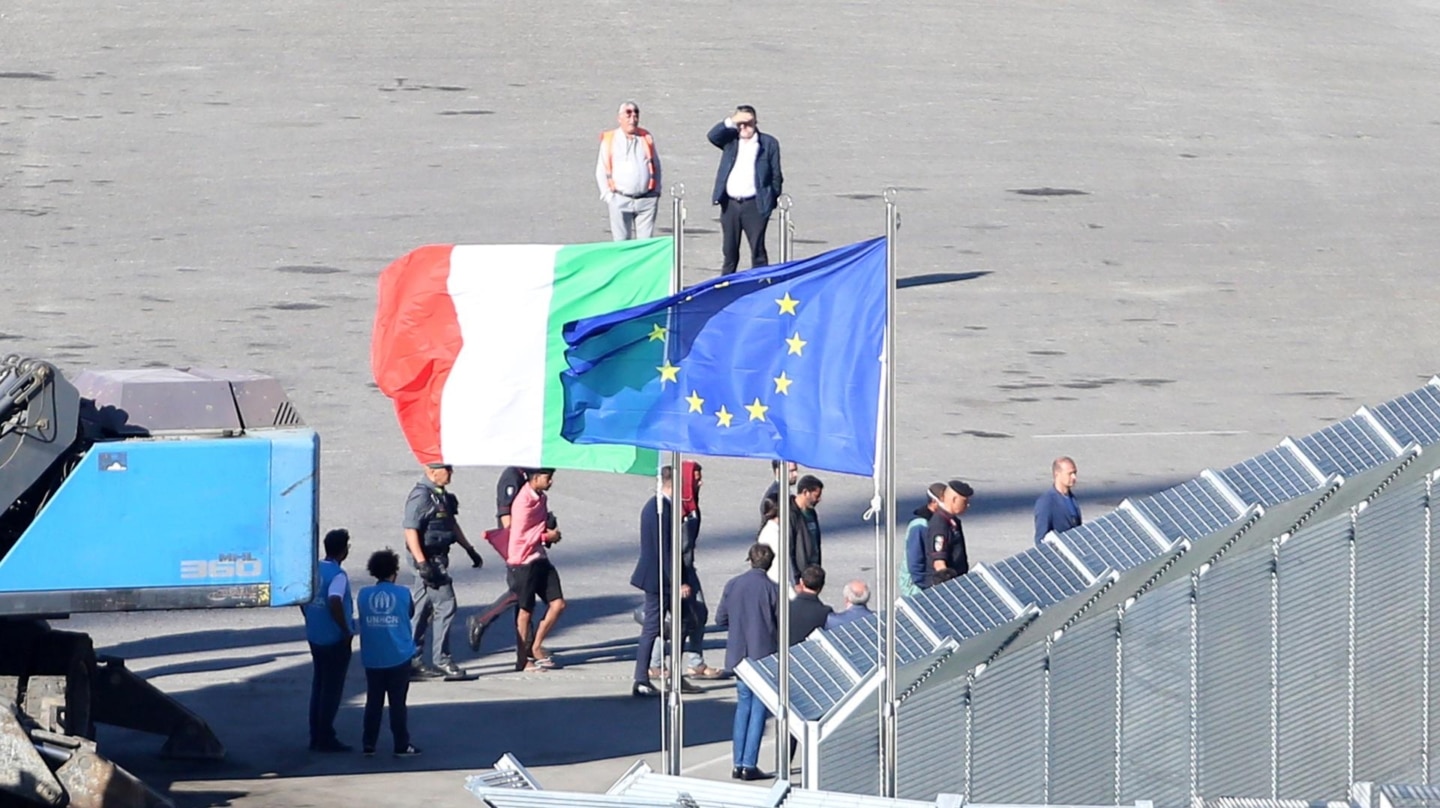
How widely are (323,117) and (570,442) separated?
21.3 meters

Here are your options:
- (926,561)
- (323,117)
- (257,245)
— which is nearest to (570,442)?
(926,561)

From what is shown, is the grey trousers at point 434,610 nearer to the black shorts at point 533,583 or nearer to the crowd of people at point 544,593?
the crowd of people at point 544,593

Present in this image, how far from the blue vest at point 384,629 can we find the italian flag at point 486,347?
305cm

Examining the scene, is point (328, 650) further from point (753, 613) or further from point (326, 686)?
point (753, 613)

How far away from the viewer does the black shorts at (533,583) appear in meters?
15.3

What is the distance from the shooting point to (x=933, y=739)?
1022cm

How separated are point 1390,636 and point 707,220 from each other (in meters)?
15.8

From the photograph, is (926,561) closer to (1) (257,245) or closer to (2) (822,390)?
(2) (822,390)

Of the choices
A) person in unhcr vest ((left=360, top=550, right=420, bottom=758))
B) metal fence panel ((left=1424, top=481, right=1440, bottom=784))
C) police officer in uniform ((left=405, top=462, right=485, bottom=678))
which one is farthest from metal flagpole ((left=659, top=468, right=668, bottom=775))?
metal fence panel ((left=1424, top=481, right=1440, bottom=784))

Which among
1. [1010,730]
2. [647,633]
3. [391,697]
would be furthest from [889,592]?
[647,633]

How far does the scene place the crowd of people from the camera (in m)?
13.7

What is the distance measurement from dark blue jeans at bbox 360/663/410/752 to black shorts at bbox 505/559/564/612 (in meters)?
1.67

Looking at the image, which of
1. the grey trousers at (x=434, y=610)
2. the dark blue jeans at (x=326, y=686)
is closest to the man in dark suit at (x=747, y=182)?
the grey trousers at (x=434, y=610)

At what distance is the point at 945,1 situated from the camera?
128ft
